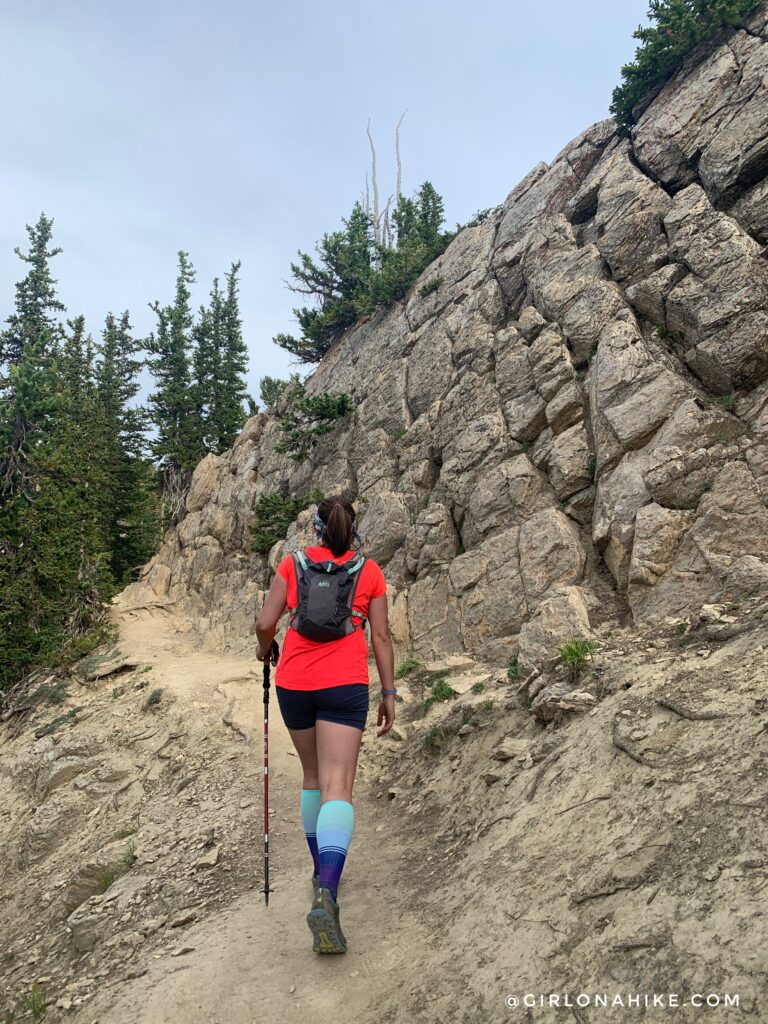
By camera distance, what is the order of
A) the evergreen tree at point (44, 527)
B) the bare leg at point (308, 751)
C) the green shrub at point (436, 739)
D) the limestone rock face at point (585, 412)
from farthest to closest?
the evergreen tree at point (44, 527), the limestone rock face at point (585, 412), the green shrub at point (436, 739), the bare leg at point (308, 751)

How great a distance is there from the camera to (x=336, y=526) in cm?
464

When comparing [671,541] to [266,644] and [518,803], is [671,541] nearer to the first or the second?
[518,803]

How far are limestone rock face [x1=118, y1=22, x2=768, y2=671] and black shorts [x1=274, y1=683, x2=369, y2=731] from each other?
512cm

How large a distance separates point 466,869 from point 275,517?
51.3 ft

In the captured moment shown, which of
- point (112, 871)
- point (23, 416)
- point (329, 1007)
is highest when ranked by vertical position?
point (23, 416)

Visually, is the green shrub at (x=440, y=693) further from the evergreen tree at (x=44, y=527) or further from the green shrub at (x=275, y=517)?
the evergreen tree at (x=44, y=527)

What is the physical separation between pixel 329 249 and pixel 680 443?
25.0 meters

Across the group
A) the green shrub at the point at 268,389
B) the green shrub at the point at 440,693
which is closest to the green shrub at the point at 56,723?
the green shrub at the point at 440,693

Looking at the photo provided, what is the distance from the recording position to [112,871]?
277 inches

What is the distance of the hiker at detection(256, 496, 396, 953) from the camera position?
13.1 feet

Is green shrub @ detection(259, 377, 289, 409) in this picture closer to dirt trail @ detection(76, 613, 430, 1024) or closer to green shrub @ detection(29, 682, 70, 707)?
green shrub @ detection(29, 682, 70, 707)

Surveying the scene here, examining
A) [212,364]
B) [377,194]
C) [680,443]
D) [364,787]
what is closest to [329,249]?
[212,364]

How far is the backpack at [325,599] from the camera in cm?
434

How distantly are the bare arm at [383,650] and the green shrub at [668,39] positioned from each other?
18.4 metres
